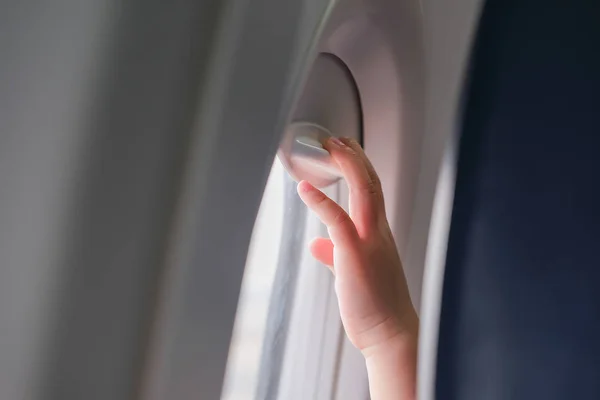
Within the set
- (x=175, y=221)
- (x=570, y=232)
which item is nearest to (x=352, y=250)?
(x=570, y=232)

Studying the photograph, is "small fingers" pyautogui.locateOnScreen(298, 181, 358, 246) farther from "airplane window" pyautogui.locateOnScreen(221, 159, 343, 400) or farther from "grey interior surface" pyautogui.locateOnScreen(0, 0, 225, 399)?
"grey interior surface" pyautogui.locateOnScreen(0, 0, 225, 399)

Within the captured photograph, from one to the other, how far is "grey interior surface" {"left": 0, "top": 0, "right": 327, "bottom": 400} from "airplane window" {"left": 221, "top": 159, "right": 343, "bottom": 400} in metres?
0.33

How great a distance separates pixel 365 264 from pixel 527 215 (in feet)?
0.66

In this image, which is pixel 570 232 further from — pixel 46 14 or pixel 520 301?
pixel 46 14

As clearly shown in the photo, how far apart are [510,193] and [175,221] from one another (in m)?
0.28

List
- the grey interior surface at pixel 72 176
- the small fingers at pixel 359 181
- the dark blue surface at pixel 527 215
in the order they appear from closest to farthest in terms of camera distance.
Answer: the grey interior surface at pixel 72 176, the dark blue surface at pixel 527 215, the small fingers at pixel 359 181

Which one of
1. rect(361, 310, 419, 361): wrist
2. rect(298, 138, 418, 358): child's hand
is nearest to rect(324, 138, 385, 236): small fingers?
rect(298, 138, 418, 358): child's hand

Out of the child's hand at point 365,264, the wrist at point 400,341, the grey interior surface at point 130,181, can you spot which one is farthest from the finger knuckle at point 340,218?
the grey interior surface at point 130,181

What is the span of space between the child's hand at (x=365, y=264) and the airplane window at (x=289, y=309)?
9 cm

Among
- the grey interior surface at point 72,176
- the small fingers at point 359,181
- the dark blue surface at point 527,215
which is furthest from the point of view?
the small fingers at point 359,181

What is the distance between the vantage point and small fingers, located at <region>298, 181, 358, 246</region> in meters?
0.60

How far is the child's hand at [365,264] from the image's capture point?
1.98ft

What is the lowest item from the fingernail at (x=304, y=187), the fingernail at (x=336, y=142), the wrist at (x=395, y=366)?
the wrist at (x=395, y=366)

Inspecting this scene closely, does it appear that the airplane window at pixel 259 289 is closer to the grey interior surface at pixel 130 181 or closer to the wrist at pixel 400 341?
the wrist at pixel 400 341
